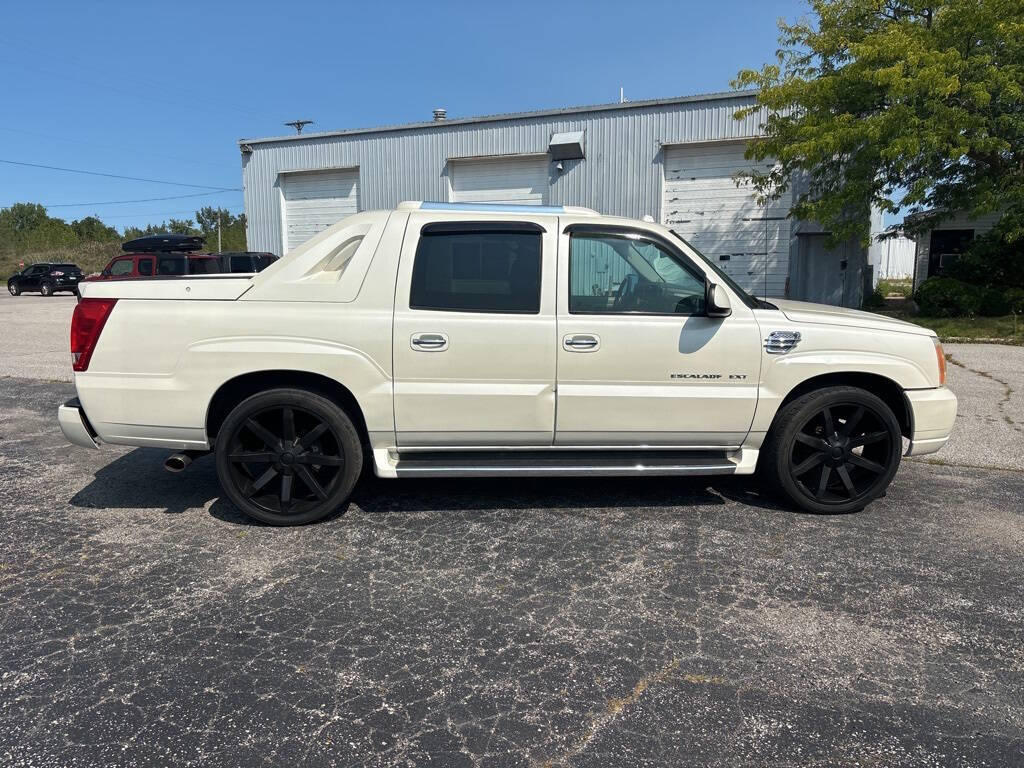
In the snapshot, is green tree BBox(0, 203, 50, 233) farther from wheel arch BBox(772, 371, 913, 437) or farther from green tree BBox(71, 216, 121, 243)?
wheel arch BBox(772, 371, 913, 437)

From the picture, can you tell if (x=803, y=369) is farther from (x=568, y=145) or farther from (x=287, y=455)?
(x=568, y=145)

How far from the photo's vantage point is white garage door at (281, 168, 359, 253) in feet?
76.5

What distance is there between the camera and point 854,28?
1675 cm

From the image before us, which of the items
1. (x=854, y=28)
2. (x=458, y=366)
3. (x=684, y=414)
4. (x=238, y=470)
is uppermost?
(x=854, y=28)

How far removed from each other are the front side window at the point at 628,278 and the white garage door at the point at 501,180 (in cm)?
1674

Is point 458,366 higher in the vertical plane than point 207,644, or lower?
higher

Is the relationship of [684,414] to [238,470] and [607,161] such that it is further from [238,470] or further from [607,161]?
Result: [607,161]

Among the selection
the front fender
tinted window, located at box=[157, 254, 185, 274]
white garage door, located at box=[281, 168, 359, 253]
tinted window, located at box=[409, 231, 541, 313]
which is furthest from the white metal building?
tinted window, located at box=[409, 231, 541, 313]

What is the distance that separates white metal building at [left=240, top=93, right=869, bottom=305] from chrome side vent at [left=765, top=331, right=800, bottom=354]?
15.5 metres

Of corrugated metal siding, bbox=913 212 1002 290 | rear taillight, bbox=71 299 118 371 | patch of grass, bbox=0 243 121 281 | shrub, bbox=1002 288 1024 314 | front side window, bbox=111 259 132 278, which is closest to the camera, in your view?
rear taillight, bbox=71 299 118 371

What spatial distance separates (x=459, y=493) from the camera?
16.4 feet

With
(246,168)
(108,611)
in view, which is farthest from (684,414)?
(246,168)

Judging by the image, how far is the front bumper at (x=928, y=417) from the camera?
4.54 m

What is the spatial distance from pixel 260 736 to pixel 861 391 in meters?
3.83
